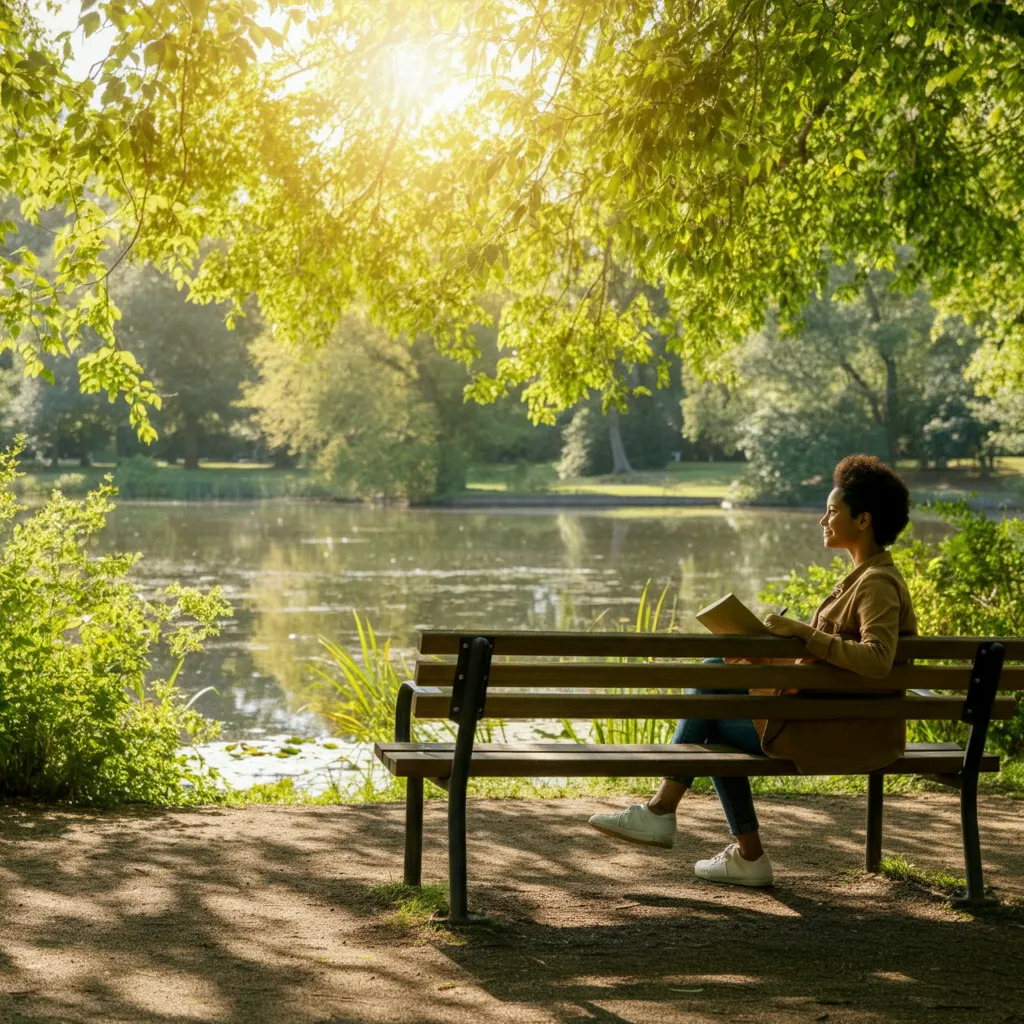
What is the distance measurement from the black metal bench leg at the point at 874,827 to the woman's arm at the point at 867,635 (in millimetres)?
953

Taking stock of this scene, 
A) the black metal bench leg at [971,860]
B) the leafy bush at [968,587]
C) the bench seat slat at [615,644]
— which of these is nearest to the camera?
the bench seat slat at [615,644]

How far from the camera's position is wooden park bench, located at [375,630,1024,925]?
4.15 m

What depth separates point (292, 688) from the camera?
13570mm

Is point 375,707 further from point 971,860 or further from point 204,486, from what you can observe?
point 204,486

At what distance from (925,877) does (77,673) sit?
3.98 metres

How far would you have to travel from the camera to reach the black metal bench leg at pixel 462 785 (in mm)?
4176

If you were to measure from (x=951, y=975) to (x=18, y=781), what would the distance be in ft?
14.5

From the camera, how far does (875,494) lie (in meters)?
4.53

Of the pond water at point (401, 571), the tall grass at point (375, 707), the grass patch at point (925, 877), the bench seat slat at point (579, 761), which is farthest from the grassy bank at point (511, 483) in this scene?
the bench seat slat at point (579, 761)

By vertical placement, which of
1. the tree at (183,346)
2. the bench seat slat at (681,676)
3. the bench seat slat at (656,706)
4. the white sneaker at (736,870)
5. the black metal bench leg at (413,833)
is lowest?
the white sneaker at (736,870)

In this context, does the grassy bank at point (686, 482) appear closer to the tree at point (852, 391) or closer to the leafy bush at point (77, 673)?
the tree at point (852, 391)

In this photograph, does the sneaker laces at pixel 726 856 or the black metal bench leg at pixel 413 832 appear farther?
the sneaker laces at pixel 726 856

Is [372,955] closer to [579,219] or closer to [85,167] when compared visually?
[85,167]

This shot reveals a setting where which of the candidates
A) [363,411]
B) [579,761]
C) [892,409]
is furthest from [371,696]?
[892,409]
